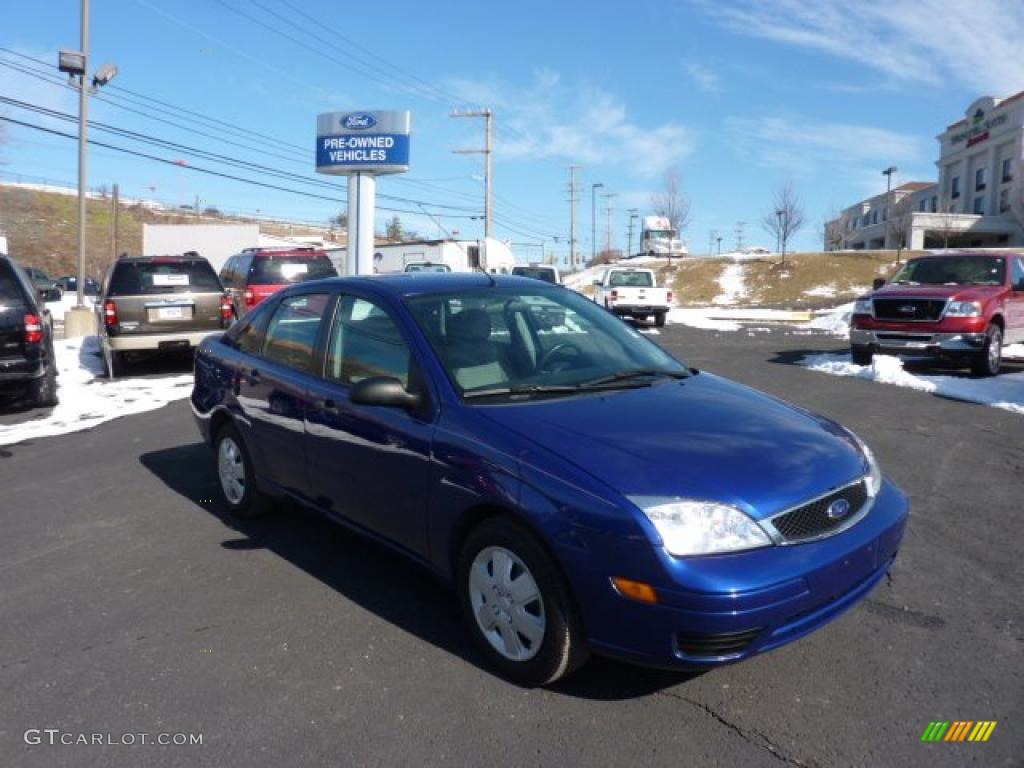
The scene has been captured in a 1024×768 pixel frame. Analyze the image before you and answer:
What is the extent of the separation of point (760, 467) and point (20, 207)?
98.5 metres

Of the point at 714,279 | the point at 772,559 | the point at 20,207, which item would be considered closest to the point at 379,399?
the point at 772,559

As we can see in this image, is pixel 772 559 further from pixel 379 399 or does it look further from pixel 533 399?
pixel 379 399

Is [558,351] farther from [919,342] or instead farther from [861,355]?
[861,355]

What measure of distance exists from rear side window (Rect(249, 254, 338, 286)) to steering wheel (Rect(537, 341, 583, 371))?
10797 millimetres

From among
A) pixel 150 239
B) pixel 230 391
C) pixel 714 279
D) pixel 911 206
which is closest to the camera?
pixel 230 391

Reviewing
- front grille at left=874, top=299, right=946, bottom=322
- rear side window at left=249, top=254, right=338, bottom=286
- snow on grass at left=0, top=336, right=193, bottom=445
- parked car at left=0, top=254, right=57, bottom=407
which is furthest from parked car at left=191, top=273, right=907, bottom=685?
rear side window at left=249, top=254, right=338, bottom=286

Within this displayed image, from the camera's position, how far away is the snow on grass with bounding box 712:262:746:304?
153ft

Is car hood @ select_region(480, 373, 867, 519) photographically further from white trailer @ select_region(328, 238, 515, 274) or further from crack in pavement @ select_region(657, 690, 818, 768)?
white trailer @ select_region(328, 238, 515, 274)

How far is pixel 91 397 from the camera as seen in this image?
9938 mm

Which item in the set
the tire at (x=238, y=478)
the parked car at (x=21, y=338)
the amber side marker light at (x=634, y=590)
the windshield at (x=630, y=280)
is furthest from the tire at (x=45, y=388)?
the windshield at (x=630, y=280)

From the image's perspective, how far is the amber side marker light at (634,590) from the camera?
2578 millimetres

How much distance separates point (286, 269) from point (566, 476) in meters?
12.8

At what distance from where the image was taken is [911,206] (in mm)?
75750

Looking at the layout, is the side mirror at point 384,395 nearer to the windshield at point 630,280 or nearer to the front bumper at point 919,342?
the front bumper at point 919,342
